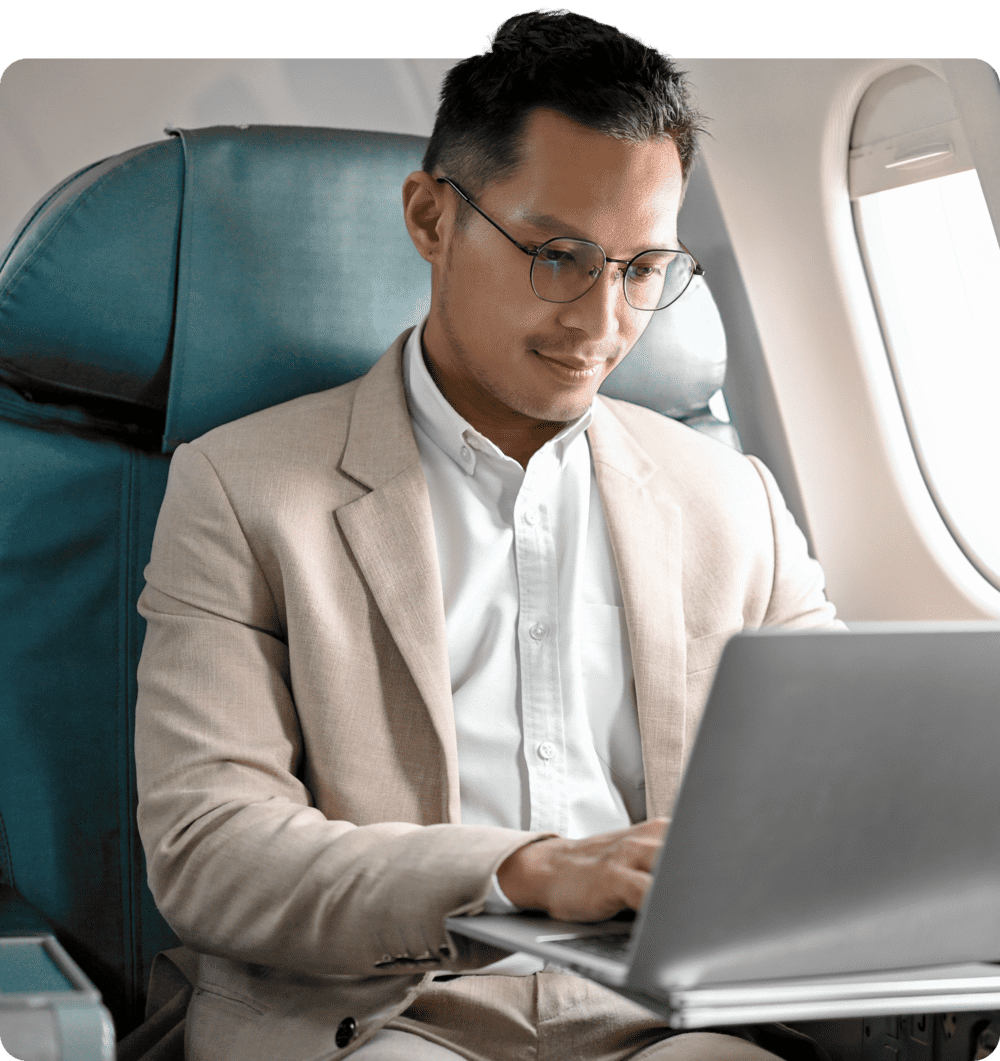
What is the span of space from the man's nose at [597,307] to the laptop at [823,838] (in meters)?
0.69

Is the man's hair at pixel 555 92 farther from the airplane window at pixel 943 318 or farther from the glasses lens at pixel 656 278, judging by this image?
the airplane window at pixel 943 318

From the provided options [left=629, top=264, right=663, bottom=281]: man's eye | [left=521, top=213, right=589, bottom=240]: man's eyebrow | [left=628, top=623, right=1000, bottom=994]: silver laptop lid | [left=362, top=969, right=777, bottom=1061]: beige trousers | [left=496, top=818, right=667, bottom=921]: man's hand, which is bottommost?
[left=362, top=969, right=777, bottom=1061]: beige trousers

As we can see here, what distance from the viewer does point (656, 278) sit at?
144cm

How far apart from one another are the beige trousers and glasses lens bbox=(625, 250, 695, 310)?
2.63 ft

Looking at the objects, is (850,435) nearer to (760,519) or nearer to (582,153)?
(760,519)

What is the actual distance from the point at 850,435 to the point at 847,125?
54 cm

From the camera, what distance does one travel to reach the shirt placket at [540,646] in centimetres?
138

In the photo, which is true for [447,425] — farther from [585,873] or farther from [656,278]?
[585,873]

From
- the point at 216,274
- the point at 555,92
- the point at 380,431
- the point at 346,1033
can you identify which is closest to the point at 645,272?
the point at 555,92

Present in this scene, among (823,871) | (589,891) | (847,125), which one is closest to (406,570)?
(589,891)

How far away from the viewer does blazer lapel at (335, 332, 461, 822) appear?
1.31 metres

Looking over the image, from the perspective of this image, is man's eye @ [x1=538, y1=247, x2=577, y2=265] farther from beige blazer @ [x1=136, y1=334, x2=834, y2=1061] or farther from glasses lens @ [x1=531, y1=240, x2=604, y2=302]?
beige blazer @ [x1=136, y1=334, x2=834, y2=1061]

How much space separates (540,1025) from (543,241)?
88cm

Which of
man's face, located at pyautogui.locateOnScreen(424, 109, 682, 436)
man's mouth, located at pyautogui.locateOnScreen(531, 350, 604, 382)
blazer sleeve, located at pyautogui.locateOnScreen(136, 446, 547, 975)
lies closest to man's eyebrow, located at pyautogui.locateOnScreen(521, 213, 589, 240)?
man's face, located at pyautogui.locateOnScreen(424, 109, 682, 436)
